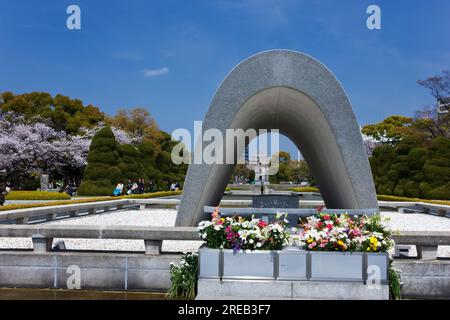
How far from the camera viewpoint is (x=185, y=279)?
252 inches

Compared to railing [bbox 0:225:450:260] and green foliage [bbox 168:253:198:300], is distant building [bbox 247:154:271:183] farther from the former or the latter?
green foliage [bbox 168:253:198:300]

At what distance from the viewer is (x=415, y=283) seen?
6559 millimetres

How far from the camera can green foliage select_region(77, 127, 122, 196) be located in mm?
32344

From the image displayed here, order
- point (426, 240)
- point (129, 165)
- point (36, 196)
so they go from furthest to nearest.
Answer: point (129, 165)
point (36, 196)
point (426, 240)

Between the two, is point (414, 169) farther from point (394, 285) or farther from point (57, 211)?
point (394, 285)

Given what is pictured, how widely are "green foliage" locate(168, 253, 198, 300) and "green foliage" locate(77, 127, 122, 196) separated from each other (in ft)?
88.0

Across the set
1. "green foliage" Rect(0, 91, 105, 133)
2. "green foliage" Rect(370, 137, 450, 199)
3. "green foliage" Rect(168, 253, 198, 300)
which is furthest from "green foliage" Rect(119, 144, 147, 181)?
"green foliage" Rect(168, 253, 198, 300)

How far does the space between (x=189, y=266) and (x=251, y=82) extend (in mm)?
4120

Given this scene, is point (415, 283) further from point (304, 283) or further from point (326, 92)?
point (326, 92)

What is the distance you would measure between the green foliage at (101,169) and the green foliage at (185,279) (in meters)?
26.8

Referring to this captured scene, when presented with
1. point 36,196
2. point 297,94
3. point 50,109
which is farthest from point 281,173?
point 297,94

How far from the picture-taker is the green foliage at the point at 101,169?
32.3 meters

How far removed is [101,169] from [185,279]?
92.4ft
